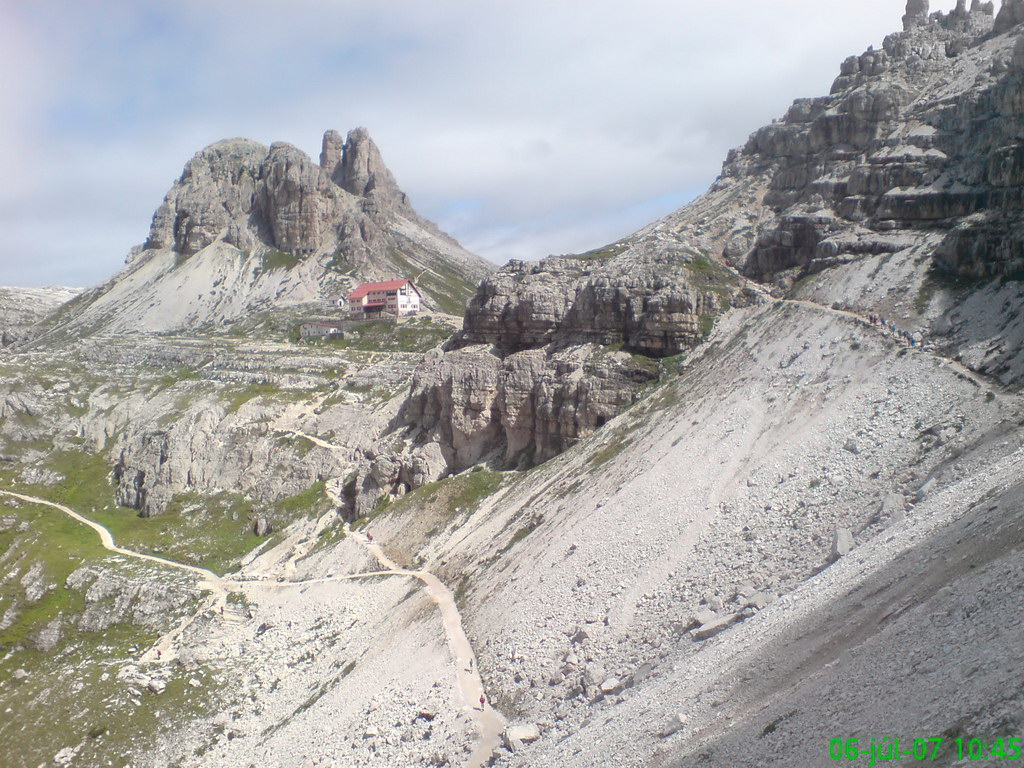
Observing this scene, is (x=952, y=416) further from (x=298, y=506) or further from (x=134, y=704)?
(x=298, y=506)

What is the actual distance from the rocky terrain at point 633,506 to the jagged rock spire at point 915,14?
1.98 m

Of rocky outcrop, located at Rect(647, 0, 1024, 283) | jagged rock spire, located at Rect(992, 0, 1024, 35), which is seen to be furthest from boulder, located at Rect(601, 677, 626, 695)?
jagged rock spire, located at Rect(992, 0, 1024, 35)

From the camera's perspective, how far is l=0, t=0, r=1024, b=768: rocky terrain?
813 inches

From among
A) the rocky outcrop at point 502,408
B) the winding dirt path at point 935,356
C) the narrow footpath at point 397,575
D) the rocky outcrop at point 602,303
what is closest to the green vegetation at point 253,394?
the narrow footpath at point 397,575

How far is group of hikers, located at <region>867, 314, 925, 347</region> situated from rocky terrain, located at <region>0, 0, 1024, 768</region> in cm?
33

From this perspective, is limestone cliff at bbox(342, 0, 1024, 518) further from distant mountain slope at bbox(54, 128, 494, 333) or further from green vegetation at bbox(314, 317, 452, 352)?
distant mountain slope at bbox(54, 128, 494, 333)

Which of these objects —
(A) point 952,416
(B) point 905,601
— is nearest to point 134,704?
(B) point 905,601

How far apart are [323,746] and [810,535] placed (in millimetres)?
22927

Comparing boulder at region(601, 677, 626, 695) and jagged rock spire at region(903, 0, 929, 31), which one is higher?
jagged rock spire at region(903, 0, 929, 31)

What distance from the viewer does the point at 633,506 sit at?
128 feet

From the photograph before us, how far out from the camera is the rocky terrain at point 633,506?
20641mm

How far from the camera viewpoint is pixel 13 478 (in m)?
86.5

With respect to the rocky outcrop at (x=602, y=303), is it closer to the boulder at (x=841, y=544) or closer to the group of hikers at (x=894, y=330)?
the group of hikers at (x=894, y=330)

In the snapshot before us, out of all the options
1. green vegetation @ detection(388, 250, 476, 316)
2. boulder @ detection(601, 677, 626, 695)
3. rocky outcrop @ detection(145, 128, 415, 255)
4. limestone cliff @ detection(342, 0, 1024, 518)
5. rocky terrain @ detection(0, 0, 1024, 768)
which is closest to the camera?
rocky terrain @ detection(0, 0, 1024, 768)
